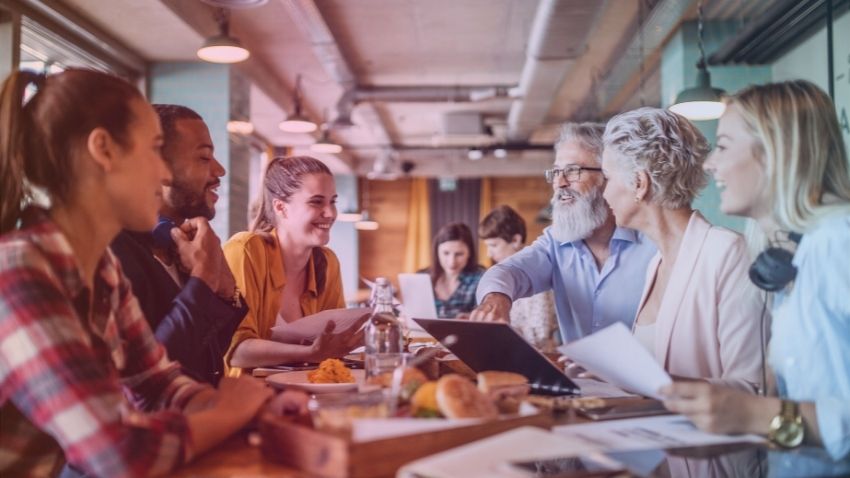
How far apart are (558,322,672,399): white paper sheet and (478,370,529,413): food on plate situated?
0.11 m

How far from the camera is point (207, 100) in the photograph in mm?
6254

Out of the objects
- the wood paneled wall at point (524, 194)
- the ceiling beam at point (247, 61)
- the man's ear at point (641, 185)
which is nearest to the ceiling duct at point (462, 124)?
the ceiling beam at point (247, 61)

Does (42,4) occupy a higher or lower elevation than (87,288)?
higher

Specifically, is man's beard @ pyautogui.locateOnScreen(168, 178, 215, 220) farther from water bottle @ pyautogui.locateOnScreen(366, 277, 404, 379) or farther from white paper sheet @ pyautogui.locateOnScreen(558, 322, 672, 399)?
white paper sheet @ pyautogui.locateOnScreen(558, 322, 672, 399)

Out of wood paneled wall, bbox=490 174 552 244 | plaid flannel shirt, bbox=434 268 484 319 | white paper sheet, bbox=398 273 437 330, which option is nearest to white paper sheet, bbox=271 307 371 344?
white paper sheet, bbox=398 273 437 330

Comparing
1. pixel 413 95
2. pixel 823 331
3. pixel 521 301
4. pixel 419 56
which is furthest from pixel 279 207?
pixel 413 95

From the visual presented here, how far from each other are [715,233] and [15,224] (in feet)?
4.96

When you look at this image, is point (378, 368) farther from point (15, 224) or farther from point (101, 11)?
point (101, 11)

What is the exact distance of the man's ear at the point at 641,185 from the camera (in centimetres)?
194

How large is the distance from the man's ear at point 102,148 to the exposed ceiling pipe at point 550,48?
4276 mm

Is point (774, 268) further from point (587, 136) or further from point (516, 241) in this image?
point (516, 241)

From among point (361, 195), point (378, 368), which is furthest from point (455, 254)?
point (361, 195)

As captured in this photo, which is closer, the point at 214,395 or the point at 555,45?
the point at 214,395

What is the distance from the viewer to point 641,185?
194 cm
